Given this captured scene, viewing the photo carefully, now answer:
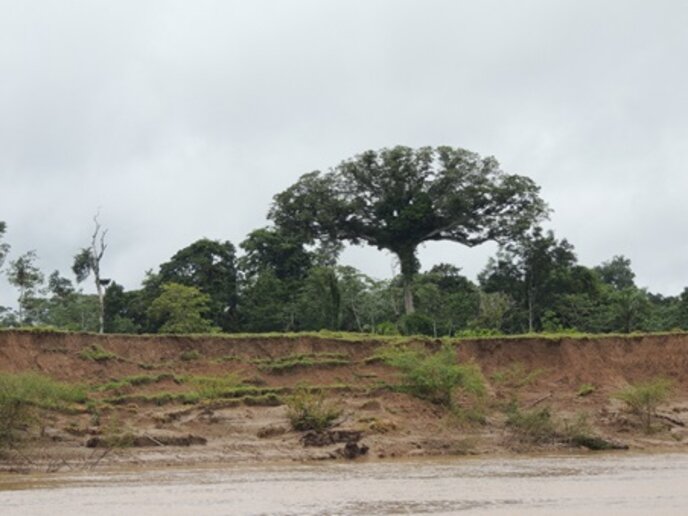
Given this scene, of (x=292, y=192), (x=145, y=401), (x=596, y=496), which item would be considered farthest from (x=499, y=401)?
(x=292, y=192)

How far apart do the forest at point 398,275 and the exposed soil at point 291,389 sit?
19656 mm

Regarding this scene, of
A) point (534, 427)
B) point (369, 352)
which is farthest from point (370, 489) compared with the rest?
point (369, 352)

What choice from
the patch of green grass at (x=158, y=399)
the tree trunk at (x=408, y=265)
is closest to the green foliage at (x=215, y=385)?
the patch of green grass at (x=158, y=399)

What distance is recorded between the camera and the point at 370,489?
21.0m

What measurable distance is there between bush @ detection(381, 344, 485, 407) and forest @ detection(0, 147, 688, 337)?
25291 mm

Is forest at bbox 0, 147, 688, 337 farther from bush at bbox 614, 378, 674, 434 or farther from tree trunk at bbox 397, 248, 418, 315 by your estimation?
bush at bbox 614, 378, 674, 434

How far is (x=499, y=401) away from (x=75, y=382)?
14714 millimetres

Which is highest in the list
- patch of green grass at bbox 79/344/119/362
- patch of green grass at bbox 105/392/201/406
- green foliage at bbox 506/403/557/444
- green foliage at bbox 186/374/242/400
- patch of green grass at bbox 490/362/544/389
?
patch of green grass at bbox 79/344/119/362

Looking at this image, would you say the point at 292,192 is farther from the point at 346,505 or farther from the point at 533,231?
the point at 346,505

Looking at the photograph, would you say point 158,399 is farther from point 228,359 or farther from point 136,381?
point 228,359

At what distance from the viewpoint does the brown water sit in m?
17.9

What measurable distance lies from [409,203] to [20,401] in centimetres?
4455

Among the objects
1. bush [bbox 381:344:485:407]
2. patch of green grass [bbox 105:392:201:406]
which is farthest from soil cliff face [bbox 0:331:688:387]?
bush [bbox 381:344:485:407]

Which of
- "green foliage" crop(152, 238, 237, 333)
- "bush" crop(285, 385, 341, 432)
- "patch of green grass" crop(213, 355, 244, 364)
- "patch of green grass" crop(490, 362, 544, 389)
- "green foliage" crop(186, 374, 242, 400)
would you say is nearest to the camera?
"bush" crop(285, 385, 341, 432)
